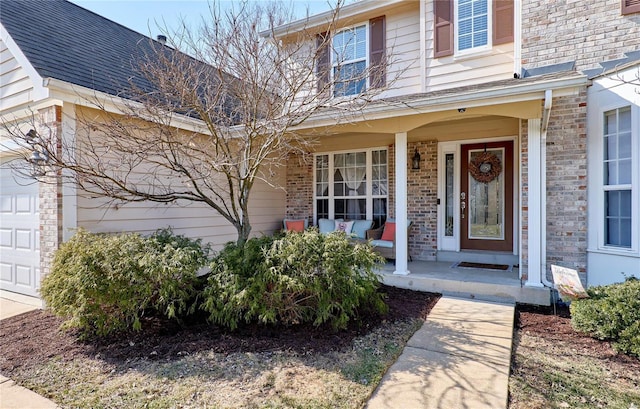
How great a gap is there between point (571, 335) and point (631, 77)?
3.36m

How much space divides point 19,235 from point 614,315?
25.7ft

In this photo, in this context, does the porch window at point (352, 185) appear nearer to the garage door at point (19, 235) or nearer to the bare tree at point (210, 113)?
the bare tree at point (210, 113)

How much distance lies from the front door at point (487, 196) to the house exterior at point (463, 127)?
20 mm

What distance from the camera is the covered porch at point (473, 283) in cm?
475

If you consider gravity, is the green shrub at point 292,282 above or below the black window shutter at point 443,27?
below

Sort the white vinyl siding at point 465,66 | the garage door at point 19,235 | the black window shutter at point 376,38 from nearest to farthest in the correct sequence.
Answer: the garage door at point 19,235 → the white vinyl siding at point 465,66 → the black window shutter at point 376,38

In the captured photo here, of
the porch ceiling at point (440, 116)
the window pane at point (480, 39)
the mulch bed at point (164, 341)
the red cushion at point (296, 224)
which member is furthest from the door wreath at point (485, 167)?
the red cushion at point (296, 224)

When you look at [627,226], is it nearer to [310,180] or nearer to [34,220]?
[310,180]

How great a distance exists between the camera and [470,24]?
6328 millimetres

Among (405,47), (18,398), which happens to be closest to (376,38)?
(405,47)

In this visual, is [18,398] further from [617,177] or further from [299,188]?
[617,177]

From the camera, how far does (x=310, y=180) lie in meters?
8.64

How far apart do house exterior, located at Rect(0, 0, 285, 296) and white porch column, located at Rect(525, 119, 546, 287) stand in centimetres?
545

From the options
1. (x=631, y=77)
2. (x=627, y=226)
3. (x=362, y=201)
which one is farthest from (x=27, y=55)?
(x=627, y=226)
